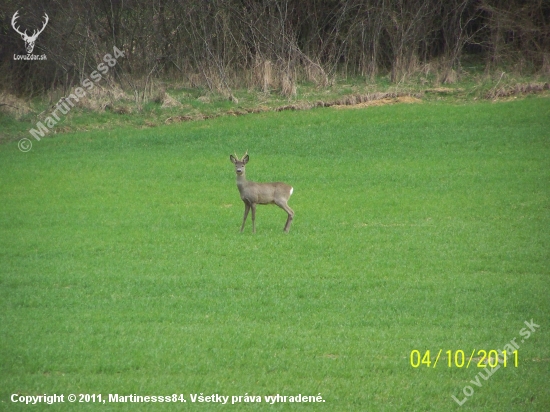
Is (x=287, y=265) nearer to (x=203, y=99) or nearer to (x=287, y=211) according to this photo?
(x=287, y=211)

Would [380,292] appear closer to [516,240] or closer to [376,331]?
[376,331]

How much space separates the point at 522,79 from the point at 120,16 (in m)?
13.9

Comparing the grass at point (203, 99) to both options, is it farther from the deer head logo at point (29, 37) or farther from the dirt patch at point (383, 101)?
the deer head logo at point (29, 37)

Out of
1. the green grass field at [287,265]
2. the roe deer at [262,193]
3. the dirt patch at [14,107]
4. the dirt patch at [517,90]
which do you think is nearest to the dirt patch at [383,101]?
the green grass field at [287,265]

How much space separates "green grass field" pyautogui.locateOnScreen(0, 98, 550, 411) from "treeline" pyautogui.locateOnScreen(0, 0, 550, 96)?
4.67m

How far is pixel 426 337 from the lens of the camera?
854cm

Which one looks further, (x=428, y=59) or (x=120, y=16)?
(x=428, y=59)

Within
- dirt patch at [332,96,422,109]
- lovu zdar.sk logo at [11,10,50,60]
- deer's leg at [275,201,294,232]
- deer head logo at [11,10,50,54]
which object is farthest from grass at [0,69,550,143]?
deer's leg at [275,201,294,232]

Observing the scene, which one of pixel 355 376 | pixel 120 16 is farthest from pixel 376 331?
pixel 120 16

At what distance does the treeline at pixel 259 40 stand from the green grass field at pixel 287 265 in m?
4.67

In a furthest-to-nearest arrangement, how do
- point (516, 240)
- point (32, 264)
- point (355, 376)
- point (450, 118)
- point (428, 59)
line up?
point (428, 59) → point (450, 118) → point (516, 240) → point (32, 264) → point (355, 376)

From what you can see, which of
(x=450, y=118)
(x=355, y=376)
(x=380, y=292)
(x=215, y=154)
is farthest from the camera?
(x=450, y=118)

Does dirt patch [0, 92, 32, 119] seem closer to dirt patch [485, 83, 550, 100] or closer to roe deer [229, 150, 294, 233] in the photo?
roe deer [229, 150, 294, 233]

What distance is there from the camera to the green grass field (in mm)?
7547
